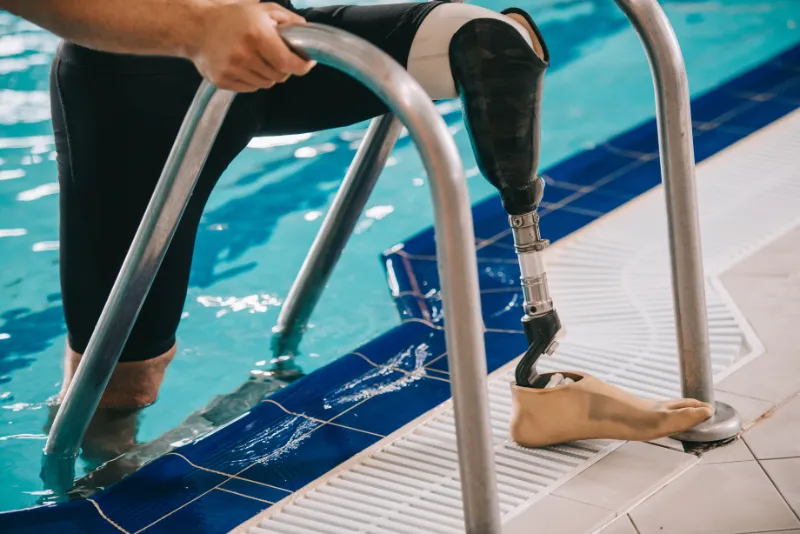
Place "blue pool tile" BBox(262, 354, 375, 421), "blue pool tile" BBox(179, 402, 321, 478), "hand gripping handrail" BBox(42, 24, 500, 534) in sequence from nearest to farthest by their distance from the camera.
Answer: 1. "hand gripping handrail" BBox(42, 24, 500, 534)
2. "blue pool tile" BBox(179, 402, 321, 478)
3. "blue pool tile" BBox(262, 354, 375, 421)

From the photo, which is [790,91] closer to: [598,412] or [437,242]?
[598,412]

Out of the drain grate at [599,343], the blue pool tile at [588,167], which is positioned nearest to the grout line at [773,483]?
the drain grate at [599,343]

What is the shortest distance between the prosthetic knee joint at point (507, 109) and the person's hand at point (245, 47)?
37 cm

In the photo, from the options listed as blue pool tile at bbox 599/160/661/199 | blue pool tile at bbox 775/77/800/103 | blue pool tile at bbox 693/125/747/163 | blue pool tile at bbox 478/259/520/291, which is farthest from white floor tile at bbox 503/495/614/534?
blue pool tile at bbox 775/77/800/103

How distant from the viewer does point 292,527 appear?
71.4 inches

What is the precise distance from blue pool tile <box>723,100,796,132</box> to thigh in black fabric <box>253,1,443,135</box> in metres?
2.45

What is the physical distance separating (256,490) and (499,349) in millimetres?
737

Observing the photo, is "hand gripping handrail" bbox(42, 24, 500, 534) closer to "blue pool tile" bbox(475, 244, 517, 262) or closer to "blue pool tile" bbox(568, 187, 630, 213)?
"blue pool tile" bbox(475, 244, 517, 262)

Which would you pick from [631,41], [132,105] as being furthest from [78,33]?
[631,41]

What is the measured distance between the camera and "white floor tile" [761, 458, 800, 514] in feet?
5.66

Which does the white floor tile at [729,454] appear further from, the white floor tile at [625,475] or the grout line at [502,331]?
the grout line at [502,331]

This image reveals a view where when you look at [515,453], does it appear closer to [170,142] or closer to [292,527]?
[292,527]

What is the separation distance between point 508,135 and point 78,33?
25.9 inches

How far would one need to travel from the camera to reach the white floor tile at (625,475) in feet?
5.86
